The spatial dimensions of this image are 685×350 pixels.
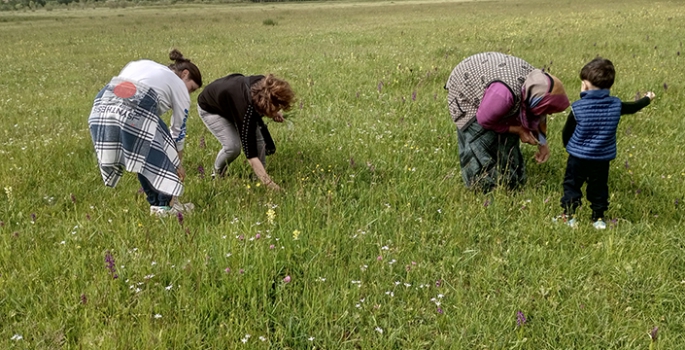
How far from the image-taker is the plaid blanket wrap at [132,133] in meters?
4.21

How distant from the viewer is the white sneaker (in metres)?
4.49

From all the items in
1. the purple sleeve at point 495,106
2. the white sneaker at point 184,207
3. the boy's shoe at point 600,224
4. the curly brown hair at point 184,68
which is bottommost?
the boy's shoe at point 600,224

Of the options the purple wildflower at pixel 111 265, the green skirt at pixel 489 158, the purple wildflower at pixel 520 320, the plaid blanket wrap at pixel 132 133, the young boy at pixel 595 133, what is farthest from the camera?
the green skirt at pixel 489 158

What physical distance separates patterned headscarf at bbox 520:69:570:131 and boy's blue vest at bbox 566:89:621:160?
18 cm

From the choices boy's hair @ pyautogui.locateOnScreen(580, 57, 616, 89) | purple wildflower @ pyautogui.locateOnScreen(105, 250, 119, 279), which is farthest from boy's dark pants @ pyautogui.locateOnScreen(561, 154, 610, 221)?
purple wildflower @ pyautogui.locateOnScreen(105, 250, 119, 279)

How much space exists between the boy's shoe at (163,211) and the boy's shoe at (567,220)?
3.70m

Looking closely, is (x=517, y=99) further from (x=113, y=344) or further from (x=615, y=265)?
(x=113, y=344)

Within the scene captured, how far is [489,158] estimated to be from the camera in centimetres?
495

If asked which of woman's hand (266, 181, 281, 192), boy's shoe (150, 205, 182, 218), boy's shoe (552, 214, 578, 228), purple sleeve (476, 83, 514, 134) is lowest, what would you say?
boy's shoe (552, 214, 578, 228)

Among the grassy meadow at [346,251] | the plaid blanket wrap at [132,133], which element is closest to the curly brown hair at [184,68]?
the plaid blanket wrap at [132,133]

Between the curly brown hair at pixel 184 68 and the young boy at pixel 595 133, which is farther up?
the curly brown hair at pixel 184 68

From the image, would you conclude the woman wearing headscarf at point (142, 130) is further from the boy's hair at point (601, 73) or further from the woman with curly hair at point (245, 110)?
the boy's hair at point (601, 73)

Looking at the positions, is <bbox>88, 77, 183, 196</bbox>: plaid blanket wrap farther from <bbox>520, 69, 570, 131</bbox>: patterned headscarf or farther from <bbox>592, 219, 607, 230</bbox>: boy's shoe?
<bbox>592, 219, 607, 230</bbox>: boy's shoe

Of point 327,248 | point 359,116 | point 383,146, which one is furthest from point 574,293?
point 359,116
